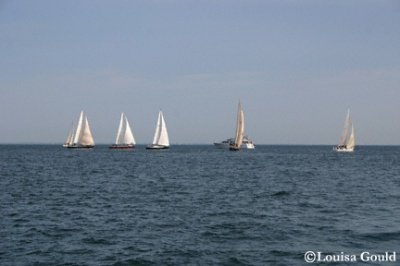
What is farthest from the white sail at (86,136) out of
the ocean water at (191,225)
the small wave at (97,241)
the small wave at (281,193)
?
the small wave at (97,241)

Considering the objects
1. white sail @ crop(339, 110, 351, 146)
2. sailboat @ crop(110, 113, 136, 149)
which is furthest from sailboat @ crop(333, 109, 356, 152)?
sailboat @ crop(110, 113, 136, 149)

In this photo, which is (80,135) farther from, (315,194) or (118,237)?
(118,237)

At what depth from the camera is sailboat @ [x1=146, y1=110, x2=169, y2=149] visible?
15838cm

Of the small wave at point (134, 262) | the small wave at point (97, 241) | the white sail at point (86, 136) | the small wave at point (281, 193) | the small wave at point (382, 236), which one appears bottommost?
the small wave at point (134, 262)

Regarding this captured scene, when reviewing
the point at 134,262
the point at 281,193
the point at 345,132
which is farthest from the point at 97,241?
the point at 345,132

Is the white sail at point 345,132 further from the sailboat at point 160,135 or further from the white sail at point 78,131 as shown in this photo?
the white sail at point 78,131

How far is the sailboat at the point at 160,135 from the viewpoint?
520 ft

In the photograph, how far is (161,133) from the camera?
165m

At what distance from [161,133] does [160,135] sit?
148 centimetres

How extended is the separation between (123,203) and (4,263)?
16045 millimetres

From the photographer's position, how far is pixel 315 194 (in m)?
40.2

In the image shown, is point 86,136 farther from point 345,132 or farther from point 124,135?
point 345,132

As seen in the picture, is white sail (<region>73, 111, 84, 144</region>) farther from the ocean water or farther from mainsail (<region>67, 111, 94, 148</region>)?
the ocean water

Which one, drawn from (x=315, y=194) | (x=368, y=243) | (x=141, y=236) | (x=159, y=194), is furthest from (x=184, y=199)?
(x=368, y=243)
